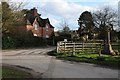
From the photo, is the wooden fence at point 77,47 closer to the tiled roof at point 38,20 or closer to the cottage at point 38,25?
the cottage at point 38,25

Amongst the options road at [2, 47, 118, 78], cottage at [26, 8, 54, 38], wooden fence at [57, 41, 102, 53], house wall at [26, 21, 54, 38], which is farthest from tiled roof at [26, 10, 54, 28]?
road at [2, 47, 118, 78]

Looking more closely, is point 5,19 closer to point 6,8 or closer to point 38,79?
point 6,8

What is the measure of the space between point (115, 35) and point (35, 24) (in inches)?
845

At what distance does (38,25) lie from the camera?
259ft

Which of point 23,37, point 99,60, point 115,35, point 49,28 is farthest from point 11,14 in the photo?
point 49,28

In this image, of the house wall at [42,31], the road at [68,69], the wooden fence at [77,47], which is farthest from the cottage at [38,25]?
the road at [68,69]

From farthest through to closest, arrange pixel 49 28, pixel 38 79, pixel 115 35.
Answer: pixel 49 28, pixel 115 35, pixel 38 79

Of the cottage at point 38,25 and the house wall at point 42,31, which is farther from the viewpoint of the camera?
the house wall at point 42,31

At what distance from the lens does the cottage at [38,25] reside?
242 ft

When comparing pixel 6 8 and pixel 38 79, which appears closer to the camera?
pixel 38 79

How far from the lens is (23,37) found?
53219mm

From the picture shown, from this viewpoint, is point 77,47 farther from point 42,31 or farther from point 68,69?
point 42,31

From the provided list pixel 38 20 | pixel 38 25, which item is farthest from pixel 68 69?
pixel 38 20

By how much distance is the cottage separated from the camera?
73900 mm
